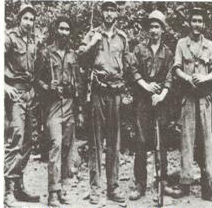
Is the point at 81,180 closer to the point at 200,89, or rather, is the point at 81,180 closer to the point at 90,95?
the point at 90,95

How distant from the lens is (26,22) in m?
5.34

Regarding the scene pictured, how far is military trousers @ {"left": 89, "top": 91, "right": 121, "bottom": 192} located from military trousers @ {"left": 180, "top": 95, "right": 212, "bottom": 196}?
71 cm

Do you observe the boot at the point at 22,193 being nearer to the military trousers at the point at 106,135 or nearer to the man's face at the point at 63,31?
the military trousers at the point at 106,135

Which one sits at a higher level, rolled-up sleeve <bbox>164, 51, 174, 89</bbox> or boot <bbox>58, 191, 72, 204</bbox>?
rolled-up sleeve <bbox>164, 51, 174, 89</bbox>

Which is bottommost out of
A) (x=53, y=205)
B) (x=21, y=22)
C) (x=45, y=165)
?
(x=53, y=205)

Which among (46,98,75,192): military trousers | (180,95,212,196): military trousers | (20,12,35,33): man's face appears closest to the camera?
(46,98,75,192): military trousers

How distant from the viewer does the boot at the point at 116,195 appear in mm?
5340

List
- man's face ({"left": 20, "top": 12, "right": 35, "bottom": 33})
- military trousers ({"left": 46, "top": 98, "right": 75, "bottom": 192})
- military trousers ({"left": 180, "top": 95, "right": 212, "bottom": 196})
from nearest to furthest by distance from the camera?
military trousers ({"left": 46, "top": 98, "right": 75, "bottom": 192}) < man's face ({"left": 20, "top": 12, "right": 35, "bottom": 33}) < military trousers ({"left": 180, "top": 95, "right": 212, "bottom": 196})

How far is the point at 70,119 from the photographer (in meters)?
5.31

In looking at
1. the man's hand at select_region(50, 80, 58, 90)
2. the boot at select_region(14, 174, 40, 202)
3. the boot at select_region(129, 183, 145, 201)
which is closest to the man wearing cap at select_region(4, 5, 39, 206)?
the boot at select_region(14, 174, 40, 202)

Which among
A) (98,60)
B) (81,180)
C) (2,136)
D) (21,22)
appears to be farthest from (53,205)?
(21,22)

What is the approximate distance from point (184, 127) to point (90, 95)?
105 centimetres

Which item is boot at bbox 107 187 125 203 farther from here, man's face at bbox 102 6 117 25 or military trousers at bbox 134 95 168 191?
man's face at bbox 102 6 117 25

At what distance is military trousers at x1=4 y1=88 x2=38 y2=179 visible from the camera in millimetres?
5215
